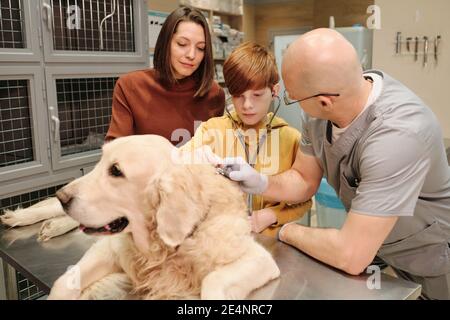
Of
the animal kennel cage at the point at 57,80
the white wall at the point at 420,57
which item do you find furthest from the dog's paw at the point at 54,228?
the white wall at the point at 420,57

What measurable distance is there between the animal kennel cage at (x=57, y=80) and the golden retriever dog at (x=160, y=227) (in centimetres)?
91

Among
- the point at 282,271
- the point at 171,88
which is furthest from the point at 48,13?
the point at 282,271

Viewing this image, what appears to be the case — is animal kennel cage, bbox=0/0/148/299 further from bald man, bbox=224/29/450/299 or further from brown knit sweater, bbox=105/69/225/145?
bald man, bbox=224/29/450/299

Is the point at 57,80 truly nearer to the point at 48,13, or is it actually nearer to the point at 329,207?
the point at 48,13

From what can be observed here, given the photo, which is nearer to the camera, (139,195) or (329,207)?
(139,195)

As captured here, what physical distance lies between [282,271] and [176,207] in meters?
0.37

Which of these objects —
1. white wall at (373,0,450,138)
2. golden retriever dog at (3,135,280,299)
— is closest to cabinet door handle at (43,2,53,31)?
golden retriever dog at (3,135,280,299)

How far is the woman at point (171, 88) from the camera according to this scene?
4.68 ft

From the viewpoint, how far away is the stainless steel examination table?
3.12ft

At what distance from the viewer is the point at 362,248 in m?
1.01

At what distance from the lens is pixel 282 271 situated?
40.9 inches

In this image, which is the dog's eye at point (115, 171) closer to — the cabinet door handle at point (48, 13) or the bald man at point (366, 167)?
the bald man at point (366, 167)
